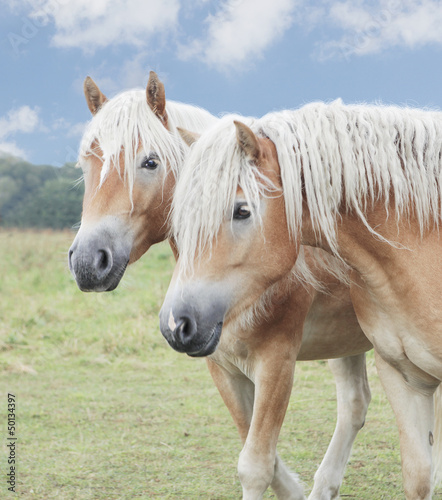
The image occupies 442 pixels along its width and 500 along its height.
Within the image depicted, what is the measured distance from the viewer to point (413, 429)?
9.05 feet

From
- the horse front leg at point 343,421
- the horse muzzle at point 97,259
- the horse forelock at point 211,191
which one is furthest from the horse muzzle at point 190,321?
the horse front leg at point 343,421

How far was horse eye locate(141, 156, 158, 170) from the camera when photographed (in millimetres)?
3113

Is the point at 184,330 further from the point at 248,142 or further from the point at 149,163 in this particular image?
the point at 149,163

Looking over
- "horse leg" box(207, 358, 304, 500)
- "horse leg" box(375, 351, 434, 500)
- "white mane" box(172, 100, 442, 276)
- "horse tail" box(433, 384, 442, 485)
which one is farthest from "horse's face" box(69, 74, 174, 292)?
"horse tail" box(433, 384, 442, 485)

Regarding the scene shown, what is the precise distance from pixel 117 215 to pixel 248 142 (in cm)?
94

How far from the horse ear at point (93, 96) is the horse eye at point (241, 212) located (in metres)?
1.61

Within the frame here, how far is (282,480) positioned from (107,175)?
196cm

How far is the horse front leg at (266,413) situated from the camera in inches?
115

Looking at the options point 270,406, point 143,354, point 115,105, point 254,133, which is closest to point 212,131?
point 254,133

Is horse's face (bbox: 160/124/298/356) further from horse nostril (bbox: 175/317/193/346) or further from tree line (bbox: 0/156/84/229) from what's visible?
tree line (bbox: 0/156/84/229)

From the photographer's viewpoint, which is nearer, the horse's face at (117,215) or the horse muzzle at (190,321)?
the horse muzzle at (190,321)

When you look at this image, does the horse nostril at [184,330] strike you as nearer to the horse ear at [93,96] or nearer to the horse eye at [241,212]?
the horse eye at [241,212]

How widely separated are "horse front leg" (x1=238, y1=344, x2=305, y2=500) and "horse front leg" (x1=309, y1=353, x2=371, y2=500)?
3.16ft

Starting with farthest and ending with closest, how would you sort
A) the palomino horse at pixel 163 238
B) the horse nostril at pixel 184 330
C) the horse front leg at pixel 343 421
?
the horse front leg at pixel 343 421 < the palomino horse at pixel 163 238 < the horse nostril at pixel 184 330
